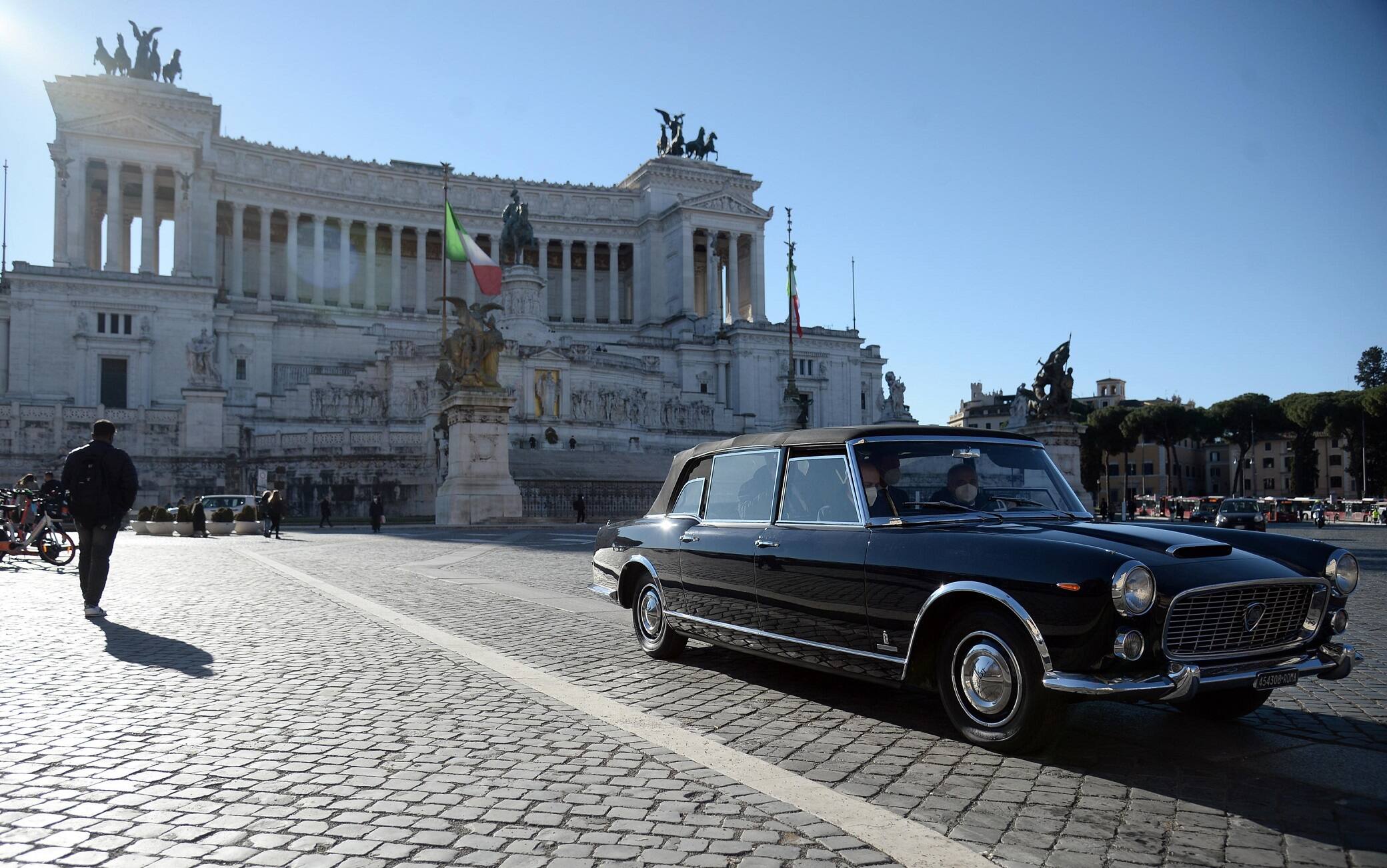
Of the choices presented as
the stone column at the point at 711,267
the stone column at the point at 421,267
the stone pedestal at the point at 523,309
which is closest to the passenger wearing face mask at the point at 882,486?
the stone pedestal at the point at 523,309

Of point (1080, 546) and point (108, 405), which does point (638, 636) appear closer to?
point (1080, 546)

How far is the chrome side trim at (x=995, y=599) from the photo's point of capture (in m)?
5.05

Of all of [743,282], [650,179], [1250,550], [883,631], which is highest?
[650,179]

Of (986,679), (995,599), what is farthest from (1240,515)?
(995,599)

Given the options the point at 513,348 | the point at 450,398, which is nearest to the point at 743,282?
the point at 513,348

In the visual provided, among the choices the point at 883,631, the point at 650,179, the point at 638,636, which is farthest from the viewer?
the point at 650,179

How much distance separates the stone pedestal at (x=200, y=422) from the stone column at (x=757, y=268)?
169ft

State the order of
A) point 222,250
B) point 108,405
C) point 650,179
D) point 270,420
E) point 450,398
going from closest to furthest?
1. point 450,398
2. point 270,420
3. point 108,405
4. point 222,250
5. point 650,179

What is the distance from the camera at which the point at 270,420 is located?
53531mm

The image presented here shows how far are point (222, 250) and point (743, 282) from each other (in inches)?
1671

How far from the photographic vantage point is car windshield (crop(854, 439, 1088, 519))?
6371 millimetres

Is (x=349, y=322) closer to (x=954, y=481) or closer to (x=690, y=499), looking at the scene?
(x=690, y=499)

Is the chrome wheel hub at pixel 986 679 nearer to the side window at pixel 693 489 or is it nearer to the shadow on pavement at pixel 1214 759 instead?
the shadow on pavement at pixel 1214 759

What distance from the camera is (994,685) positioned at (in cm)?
542
